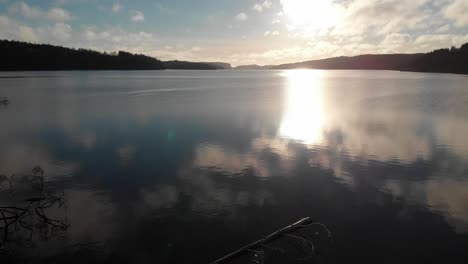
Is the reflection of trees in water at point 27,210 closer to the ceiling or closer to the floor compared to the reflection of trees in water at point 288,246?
closer to the floor

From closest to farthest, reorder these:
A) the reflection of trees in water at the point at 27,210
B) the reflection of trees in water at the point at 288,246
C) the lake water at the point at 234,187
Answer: the reflection of trees in water at the point at 288,246, the lake water at the point at 234,187, the reflection of trees in water at the point at 27,210

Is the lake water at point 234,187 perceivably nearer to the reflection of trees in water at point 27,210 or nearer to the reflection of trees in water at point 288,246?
the reflection of trees in water at point 27,210

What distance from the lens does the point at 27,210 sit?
14.1 m

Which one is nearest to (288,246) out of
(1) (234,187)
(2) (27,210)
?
(1) (234,187)

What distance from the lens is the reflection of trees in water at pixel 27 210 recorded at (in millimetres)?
13242

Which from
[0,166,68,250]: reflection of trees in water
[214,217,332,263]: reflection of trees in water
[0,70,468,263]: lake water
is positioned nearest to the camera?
[214,217,332,263]: reflection of trees in water

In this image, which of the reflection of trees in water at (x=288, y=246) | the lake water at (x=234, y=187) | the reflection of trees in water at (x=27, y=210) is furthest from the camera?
the reflection of trees in water at (x=27, y=210)

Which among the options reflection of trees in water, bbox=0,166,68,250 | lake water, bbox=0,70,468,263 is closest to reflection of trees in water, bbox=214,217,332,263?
lake water, bbox=0,70,468,263

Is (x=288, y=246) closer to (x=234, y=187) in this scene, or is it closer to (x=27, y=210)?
(x=234, y=187)

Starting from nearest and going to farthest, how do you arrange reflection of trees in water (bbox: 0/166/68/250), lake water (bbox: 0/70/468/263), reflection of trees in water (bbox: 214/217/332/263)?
reflection of trees in water (bbox: 214/217/332/263)
lake water (bbox: 0/70/468/263)
reflection of trees in water (bbox: 0/166/68/250)

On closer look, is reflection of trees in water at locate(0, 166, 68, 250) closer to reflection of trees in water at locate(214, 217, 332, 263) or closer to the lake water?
the lake water

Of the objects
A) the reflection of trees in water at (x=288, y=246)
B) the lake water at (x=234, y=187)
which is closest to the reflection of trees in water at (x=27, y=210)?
the lake water at (x=234, y=187)

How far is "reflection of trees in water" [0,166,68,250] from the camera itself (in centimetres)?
1324

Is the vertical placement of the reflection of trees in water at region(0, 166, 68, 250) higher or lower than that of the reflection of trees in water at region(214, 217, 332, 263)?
lower
